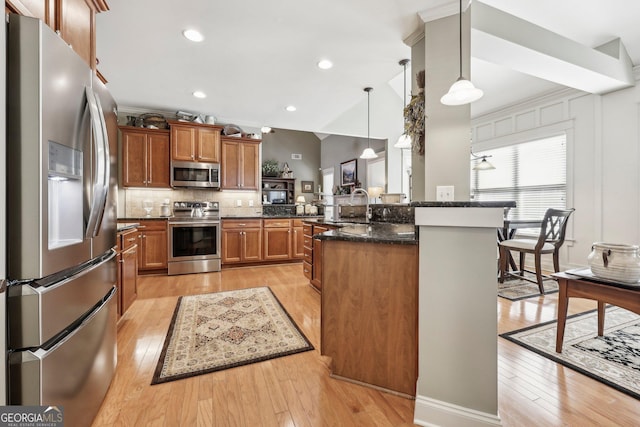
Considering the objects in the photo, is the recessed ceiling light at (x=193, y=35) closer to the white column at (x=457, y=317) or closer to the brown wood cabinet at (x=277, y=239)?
the white column at (x=457, y=317)

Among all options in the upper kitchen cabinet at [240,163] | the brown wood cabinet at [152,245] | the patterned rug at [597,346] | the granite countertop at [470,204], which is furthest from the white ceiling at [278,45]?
the patterned rug at [597,346]

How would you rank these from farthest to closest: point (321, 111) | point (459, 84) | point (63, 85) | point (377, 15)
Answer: point (321, 111), point (377, 15), point (459, 84), point (63, 85)

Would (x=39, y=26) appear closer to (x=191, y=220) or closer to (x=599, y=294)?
(x=599, y=294)

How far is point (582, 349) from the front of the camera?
1.99m

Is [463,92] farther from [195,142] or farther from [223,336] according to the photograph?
[195,142]

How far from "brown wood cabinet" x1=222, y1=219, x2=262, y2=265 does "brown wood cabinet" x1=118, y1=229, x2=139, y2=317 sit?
1897mm

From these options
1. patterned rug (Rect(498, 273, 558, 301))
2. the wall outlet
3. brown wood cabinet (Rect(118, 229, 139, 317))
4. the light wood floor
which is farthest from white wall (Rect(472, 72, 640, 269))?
brown wood cabinet (Rect(118, 229, 139, 317))

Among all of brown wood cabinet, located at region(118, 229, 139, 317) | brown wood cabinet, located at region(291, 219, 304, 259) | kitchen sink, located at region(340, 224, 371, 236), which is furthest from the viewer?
brown wood cabinet, located at region(291, 219, 304, 259)

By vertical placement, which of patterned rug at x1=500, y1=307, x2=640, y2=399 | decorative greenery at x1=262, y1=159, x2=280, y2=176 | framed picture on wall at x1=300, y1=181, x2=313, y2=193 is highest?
decorative greenery at x1=262, y1=159, x2=280, y2=176

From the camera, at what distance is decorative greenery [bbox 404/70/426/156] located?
231 centimetres

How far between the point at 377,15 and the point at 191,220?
358cm

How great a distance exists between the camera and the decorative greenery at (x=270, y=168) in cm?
937

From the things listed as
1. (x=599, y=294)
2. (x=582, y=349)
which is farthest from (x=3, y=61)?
(x=582, y=349)

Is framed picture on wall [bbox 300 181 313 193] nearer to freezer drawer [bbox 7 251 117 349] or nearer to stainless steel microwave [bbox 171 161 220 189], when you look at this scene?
stainless steel microwave [bbox 171 161 220 189]
